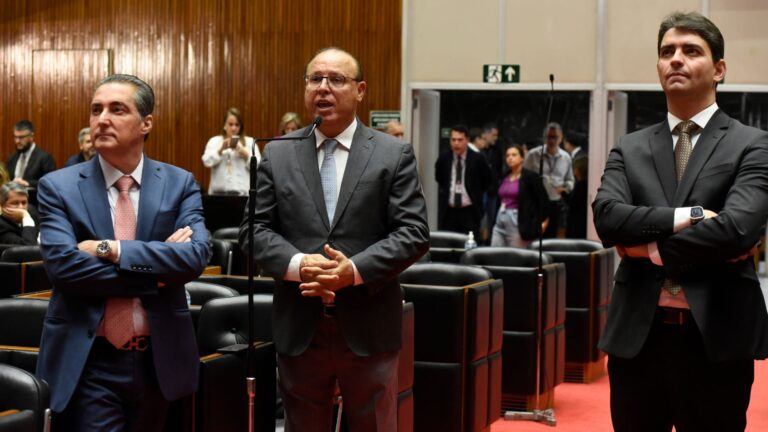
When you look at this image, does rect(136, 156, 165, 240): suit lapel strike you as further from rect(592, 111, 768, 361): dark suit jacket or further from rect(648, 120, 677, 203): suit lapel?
rect(648, 120, 677, 203): suit lapel

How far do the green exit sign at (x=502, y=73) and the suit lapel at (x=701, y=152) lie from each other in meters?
9.58

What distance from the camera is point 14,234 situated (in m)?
8.36

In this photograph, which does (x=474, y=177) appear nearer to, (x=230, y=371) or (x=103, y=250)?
(x=230, y=371)

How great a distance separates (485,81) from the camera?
1287cm

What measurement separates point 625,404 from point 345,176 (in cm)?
116

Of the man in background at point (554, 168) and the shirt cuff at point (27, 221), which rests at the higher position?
the man in background at point (554, 168)

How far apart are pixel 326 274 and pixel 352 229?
0.24 meters

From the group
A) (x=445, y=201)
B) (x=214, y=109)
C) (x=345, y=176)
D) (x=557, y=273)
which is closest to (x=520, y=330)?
(x=557, y=273)

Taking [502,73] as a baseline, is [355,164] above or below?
below

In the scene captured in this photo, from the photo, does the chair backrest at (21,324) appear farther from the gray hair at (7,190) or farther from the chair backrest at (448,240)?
the chair backrest at (448,240)

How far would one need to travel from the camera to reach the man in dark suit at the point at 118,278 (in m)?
3.25

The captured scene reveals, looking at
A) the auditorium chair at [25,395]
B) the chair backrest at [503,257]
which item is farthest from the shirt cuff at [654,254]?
the chair backrest at [503,257]

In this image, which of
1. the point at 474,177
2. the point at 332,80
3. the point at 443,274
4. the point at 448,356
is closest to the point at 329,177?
the point at 332,80

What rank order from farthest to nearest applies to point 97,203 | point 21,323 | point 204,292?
point 204,292 < point 21,323 < point 97,203
